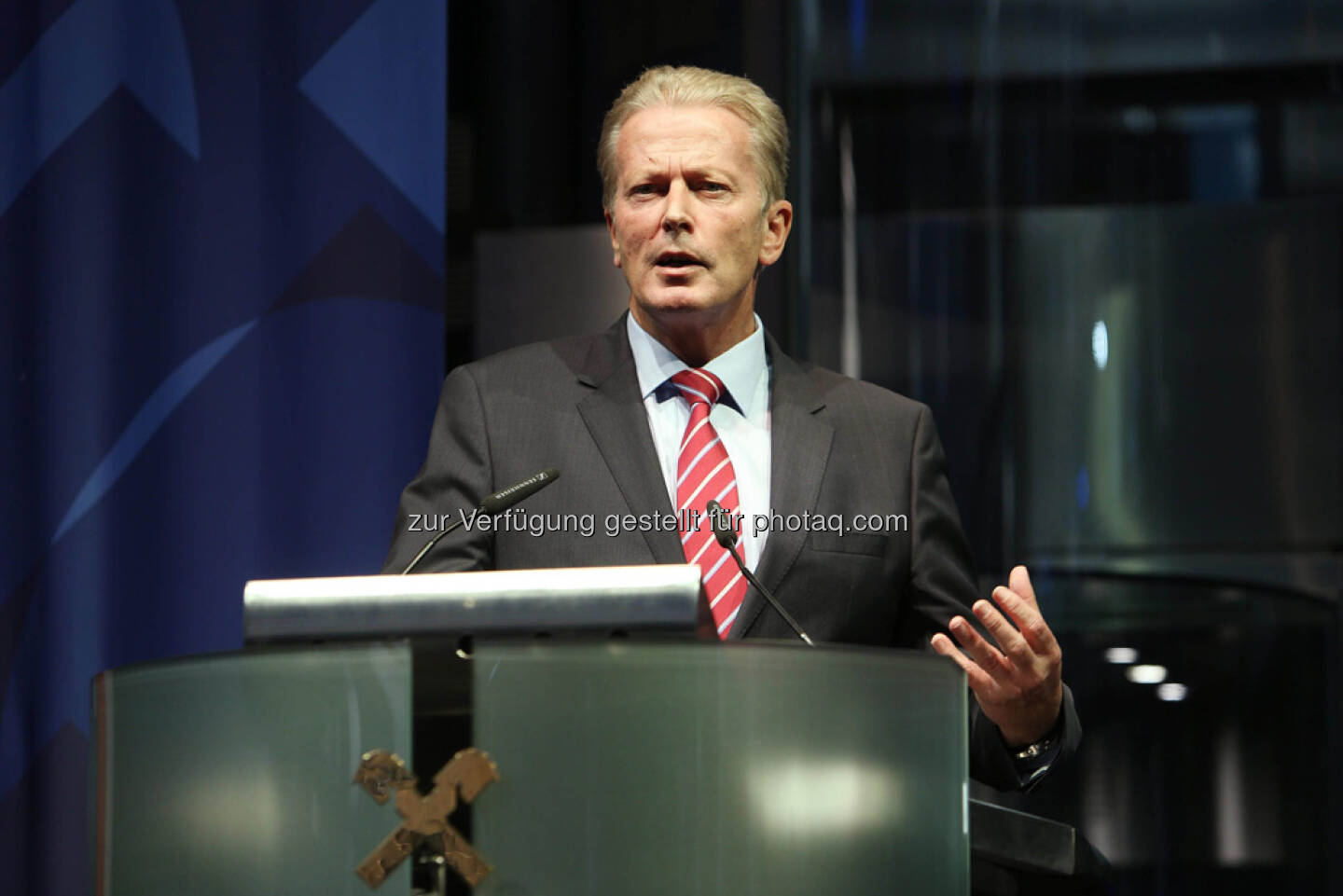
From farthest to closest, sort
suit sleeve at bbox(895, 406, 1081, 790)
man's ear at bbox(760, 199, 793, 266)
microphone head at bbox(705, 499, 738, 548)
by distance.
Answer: man's ear at bbox(760, 199, 793, 266), suit sleeve at bbox(895, 406, 1081, 790), microphone head at bbox(705, 499, 738, 548)

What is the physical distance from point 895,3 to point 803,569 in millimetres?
1937

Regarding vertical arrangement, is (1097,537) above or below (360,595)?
above

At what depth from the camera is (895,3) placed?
3.39 meters

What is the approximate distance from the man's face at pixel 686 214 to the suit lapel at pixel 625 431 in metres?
0.07

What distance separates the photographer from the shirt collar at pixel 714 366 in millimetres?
1959

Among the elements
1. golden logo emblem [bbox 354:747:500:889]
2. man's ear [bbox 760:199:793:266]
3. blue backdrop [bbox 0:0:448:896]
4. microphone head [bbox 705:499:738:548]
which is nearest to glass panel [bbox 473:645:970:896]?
golden logo emblem [bbox 354:747:500:889]

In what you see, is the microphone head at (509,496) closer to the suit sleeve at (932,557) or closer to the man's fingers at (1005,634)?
the man's fingers at (1005,634)

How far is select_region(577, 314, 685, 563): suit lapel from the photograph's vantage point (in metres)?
1.81

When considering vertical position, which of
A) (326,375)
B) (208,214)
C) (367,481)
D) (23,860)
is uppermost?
(208,214)

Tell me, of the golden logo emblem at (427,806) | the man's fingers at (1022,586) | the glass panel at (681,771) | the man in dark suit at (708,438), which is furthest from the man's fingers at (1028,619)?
the golden logo emblem at (427,806)

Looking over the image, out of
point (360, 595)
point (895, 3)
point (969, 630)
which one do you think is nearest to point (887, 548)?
point (969, 630)

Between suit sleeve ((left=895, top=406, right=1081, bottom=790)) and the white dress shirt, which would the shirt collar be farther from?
suit sleeve ((left=895, top=406, right=1081, bottom=790))

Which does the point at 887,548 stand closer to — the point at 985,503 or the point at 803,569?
the point at 803,569

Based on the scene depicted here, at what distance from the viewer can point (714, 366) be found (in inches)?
78.0
